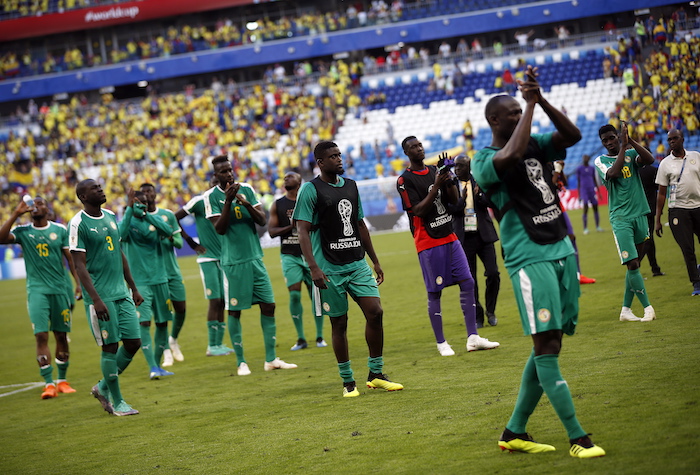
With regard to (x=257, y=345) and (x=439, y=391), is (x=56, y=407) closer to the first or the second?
(x=257, y=345)

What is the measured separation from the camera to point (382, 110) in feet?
139

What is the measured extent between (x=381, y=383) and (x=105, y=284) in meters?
3.21

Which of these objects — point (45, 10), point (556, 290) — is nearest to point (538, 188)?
point (556, 290)

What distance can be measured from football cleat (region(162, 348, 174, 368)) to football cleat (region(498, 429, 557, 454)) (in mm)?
7742

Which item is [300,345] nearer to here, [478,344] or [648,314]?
[478,344]

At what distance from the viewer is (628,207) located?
962cm

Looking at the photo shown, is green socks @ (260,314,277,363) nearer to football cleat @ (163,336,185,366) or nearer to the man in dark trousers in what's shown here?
football cleat @ (163,336,185,366)

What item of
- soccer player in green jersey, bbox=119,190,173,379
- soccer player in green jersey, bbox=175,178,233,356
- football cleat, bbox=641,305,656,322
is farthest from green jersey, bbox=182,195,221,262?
football cleat, bbox=641,305,656,322

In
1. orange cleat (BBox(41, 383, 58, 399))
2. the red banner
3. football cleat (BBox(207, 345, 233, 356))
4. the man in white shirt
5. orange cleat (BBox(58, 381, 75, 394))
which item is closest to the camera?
orange cleat (BBox(41, 383, 58, 399))

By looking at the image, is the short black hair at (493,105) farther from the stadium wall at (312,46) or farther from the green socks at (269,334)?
the stadium wall at (312,46)

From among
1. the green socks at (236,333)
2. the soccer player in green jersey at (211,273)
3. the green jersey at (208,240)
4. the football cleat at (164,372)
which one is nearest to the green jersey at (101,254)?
the green socks at (236,333)

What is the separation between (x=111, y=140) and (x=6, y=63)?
12783 millimetres

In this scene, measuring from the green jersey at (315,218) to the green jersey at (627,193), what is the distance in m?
3.65

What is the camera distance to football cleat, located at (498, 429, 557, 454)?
17.0ft
